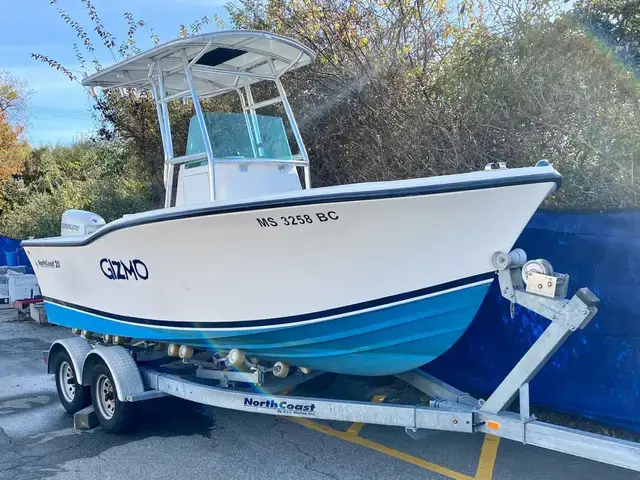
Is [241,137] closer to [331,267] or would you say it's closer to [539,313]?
[331,267]

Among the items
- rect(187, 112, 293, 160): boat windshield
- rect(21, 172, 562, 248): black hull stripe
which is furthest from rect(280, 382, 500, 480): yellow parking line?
rect(187, 112, 293, 160): boat windshield

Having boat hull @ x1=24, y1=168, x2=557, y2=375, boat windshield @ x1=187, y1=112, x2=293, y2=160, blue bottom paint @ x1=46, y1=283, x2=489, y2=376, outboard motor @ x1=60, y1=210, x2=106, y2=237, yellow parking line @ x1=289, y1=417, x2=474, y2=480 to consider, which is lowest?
yellow parking line @ x1=289, y1=417, x2=474, y2=480

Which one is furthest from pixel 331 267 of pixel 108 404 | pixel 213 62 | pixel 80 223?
pixel 80 223

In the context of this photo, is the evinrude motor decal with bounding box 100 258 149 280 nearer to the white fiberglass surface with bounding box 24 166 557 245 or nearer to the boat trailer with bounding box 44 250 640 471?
the boat trailer with bounding box 44 250 640 471

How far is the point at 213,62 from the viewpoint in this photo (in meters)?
5.29

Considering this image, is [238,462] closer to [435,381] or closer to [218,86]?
[435,381]

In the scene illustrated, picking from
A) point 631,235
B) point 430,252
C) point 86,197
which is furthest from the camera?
point 86,197

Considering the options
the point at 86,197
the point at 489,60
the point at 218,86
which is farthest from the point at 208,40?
the point at 86,197

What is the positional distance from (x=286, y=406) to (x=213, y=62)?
119 inches

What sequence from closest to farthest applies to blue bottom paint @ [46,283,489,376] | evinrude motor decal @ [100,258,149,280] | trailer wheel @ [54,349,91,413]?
blue bottom paint @ [46,283,489,376] → evinrude motor decal @ [100,258,149,280] → trailer wheel @ [54,349,91,413]

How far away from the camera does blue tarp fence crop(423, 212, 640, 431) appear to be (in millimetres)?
4133

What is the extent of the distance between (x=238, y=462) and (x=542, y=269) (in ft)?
8.52

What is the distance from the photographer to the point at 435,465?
14.0 feet

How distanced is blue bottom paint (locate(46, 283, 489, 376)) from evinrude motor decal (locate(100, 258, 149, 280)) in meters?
0.52
